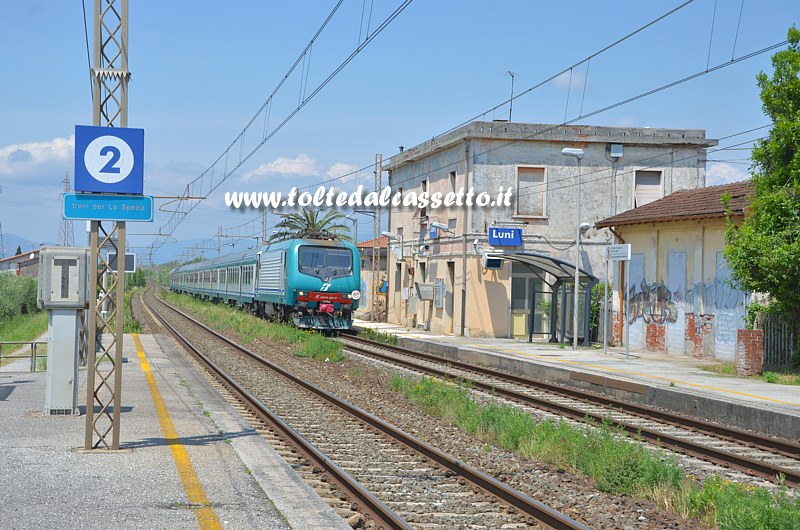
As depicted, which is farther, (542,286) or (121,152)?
(542,286)

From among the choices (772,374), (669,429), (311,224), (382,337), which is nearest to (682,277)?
(772,374)

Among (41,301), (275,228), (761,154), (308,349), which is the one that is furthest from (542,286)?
(275,228)

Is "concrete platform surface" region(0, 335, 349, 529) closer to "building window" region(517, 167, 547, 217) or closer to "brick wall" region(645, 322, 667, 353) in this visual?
"brick wall" region(645, 322, 667, 353)

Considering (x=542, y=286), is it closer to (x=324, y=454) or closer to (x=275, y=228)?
(x=324, y=454)

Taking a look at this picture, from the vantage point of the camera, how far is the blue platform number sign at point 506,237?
32625 millimetres

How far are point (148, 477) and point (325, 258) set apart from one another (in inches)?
970

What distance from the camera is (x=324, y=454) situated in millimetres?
10508

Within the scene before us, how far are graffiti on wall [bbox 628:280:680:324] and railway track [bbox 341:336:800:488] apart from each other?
683 centimetres

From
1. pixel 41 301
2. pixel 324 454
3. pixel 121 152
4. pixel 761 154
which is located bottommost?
pixel 324 454

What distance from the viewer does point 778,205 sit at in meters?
18.4

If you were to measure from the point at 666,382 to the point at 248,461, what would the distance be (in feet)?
36.0

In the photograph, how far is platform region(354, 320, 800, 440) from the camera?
14133 millimetres

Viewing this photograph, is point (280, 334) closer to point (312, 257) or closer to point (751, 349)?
point (312, 257)

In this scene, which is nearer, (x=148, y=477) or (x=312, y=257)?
(x=148, y=477)
